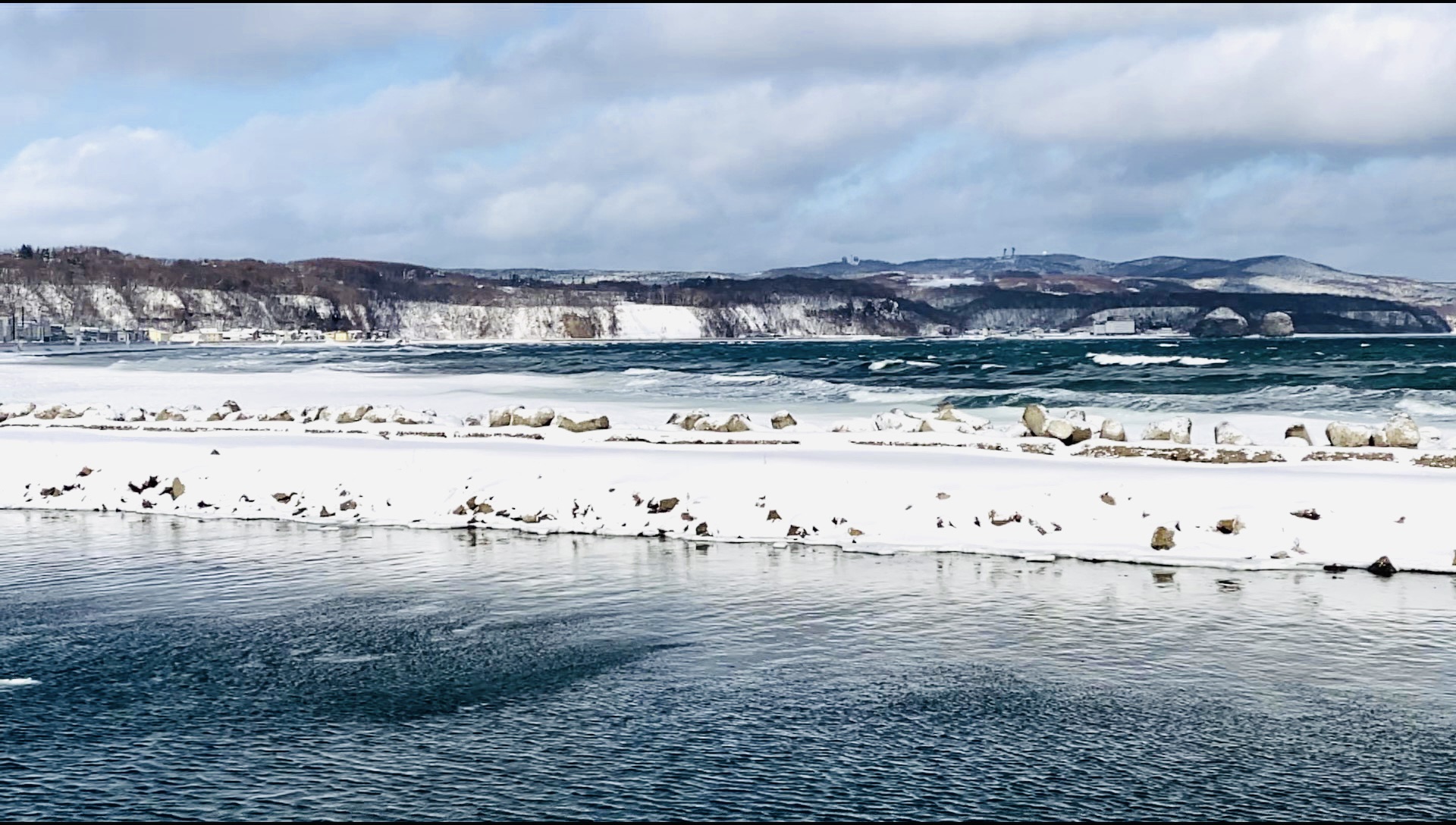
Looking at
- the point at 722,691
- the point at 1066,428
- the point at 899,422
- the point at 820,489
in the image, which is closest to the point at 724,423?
the point at 899,422

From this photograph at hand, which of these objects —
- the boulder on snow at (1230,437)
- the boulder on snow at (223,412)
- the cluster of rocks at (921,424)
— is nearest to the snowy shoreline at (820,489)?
the cluster of rocks at (921,424)

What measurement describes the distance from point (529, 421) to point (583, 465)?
7.15 metres

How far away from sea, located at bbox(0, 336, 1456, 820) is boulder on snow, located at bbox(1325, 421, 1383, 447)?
26.5ft

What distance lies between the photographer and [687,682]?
11508mm

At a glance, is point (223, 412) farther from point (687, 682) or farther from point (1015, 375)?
point (1015, 375)

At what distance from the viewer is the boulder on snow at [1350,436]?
23500 millimetres

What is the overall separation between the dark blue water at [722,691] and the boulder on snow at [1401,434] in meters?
7.96

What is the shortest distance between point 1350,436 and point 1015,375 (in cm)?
4762

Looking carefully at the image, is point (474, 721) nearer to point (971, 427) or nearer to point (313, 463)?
point (313, 463)

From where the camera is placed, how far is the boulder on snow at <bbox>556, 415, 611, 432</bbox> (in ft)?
93.0

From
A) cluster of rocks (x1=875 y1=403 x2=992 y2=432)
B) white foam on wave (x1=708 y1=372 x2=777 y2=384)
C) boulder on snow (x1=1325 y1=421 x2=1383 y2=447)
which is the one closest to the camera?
boulder on snow (x1=1325 y1=421 x2=1383 y2=447)

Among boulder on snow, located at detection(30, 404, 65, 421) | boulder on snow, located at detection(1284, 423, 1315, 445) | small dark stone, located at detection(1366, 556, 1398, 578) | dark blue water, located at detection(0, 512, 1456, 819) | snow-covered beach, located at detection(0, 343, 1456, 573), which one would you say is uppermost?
boulder on snow, located at detection(30, 404, 65, 421)

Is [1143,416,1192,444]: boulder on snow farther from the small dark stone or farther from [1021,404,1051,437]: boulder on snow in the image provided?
the small dark stone

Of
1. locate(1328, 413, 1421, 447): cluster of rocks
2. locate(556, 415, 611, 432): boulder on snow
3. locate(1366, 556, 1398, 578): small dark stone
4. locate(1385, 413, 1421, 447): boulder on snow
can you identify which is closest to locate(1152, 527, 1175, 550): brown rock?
locate(1366, 556, 1398, 578): small dark stone
